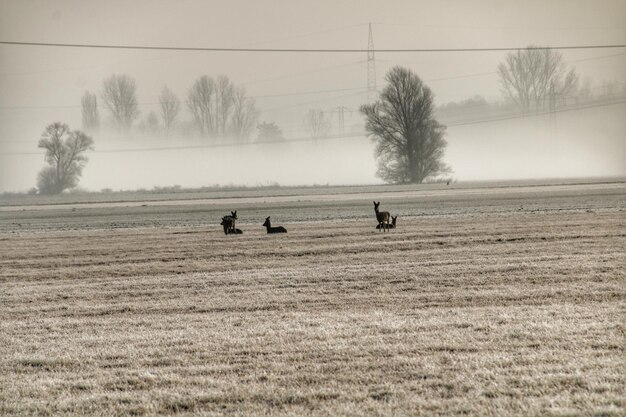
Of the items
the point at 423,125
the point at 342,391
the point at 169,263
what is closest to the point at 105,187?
the point at 423,125

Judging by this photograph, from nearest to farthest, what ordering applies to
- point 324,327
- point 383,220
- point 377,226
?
1. point 324,327
2. point 377,226
3. point 383,220

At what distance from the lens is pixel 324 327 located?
41.7ft

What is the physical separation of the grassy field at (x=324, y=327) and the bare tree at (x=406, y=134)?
3027 inches

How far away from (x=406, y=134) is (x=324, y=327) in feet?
309

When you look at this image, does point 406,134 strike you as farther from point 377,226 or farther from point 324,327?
point 324,327

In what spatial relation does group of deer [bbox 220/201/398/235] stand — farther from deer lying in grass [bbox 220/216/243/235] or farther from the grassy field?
the grassy field

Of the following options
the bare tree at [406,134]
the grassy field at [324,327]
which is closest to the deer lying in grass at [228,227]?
the grassy field at [324,327]

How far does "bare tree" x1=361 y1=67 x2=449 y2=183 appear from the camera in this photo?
4119 inches

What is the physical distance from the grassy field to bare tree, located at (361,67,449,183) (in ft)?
252

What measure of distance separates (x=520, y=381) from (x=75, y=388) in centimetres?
513

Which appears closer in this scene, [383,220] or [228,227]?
[383,220]

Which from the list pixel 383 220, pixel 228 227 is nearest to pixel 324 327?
pixel 383 220

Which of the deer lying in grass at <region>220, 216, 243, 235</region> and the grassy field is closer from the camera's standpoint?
the grassy field

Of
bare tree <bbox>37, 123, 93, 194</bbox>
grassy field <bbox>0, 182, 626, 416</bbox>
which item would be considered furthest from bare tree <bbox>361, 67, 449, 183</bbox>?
grassy field <bbox>0, 182, 626, 416</bbox>
